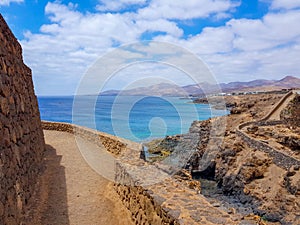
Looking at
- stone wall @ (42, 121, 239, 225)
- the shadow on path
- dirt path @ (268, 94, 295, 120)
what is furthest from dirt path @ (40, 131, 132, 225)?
dirt path @ (268, 94, 295, 120)

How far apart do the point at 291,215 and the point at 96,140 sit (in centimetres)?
1053

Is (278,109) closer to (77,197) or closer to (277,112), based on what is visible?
(277,112)

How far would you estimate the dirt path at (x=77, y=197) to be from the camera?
5957 millimetres

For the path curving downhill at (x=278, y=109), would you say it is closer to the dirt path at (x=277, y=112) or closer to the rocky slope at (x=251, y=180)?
the dirt path at (x=277, y=112)

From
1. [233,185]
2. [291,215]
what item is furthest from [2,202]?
[233,185]

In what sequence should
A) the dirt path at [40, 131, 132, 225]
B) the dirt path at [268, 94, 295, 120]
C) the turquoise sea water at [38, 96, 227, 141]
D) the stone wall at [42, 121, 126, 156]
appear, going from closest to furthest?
the dirt path at [40, 131, 132, 225], the stone wall at [42, 121, 126, 156], the dirt path at [268, 94, 295, 120], the turquoise sea water at [38, 96, 227, 141]

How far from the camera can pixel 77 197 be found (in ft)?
23.1

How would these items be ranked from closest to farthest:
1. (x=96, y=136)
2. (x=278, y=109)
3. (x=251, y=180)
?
(x=96, y=136) → (x=251, y=180) → (x=278, y=109)

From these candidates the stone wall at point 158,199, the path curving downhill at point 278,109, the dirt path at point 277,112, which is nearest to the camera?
the stone wall at point 158,199

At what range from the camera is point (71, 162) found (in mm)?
10328

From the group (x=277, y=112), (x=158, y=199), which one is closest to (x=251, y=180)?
(x=158, y=199)

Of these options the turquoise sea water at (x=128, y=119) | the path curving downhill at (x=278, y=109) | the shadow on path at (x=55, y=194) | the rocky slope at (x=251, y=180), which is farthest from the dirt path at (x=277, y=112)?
the shadow on path at (x=55, y=194)

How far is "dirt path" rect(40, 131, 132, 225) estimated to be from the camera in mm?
5957

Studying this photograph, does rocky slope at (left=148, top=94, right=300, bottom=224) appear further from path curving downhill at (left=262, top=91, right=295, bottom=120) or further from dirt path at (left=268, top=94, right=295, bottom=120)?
path curving downhill at (left=262, top=91, right=295, bottom=120)
